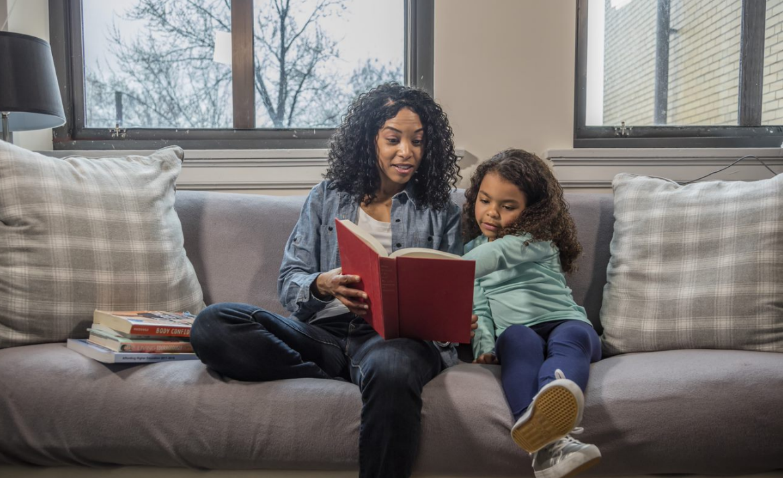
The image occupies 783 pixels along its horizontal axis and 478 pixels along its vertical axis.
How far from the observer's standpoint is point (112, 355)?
132cm

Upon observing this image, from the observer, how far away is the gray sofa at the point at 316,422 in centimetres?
122

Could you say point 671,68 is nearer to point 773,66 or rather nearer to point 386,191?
point 773,66

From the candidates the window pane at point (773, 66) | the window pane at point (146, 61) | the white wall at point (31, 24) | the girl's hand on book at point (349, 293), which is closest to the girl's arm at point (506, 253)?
Result: the girl's hand on book at point (349, 293)

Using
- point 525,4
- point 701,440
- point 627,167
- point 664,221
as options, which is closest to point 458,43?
point 525,4

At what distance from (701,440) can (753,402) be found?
139 millimetres

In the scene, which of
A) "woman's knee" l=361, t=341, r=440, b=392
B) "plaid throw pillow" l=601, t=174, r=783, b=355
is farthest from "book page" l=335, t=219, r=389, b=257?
"plaid throw pillow" l=601, t=174, r=783, b=355

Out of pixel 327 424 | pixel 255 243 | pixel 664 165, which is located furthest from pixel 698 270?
pixel 255 243

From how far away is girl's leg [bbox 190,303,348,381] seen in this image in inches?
50.8

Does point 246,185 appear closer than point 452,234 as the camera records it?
No

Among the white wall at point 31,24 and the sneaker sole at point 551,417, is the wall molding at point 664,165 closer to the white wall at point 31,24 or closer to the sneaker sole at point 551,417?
the sneaker sole at point 551,417

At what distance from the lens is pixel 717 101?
8.00 ft

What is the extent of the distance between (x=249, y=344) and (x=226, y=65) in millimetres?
1441

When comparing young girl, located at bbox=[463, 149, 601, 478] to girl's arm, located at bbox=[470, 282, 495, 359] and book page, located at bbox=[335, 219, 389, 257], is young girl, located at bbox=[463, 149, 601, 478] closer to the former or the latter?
girl's arm, located at bbox=[470, 282, 495, 359]

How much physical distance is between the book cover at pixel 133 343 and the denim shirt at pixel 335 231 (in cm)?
27
